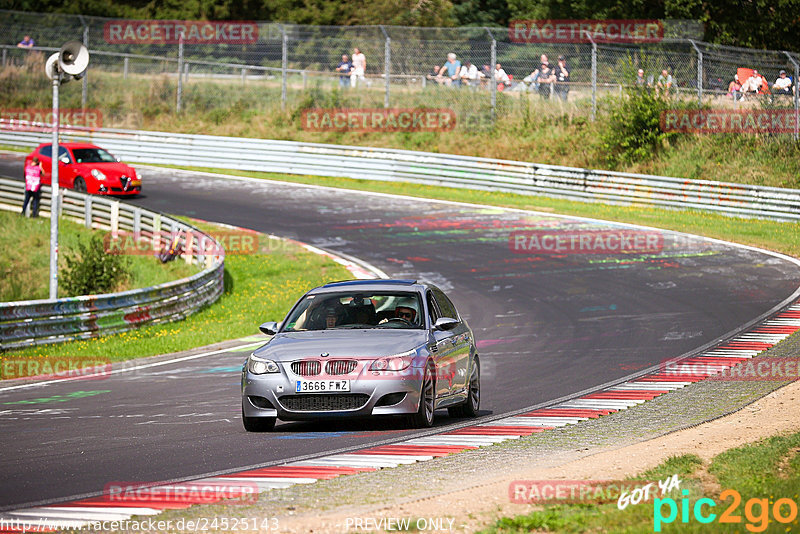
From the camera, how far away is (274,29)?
42.7 m

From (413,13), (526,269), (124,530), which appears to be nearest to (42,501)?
(124,530)

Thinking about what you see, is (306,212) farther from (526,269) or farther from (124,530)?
(124,530)

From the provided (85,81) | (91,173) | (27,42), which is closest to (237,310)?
(91,173)

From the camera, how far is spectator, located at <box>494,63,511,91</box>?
3753 centimetres

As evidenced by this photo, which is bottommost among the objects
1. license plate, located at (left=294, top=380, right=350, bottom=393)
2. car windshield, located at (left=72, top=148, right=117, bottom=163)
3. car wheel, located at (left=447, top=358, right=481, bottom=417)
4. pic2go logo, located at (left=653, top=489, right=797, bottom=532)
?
car wheel, located at (left=447, top=358, right=481, bottom=417)

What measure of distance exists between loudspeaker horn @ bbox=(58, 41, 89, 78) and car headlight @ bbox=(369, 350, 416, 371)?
9.91 m

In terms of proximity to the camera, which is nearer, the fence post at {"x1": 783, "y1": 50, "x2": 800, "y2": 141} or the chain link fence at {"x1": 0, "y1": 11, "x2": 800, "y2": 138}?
the fence post at {"x1": 783, "y1": 50, "x2": 800, "y2": 141}

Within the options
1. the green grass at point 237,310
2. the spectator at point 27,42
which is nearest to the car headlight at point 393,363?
the green grass at point 237,310

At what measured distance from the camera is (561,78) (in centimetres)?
3697

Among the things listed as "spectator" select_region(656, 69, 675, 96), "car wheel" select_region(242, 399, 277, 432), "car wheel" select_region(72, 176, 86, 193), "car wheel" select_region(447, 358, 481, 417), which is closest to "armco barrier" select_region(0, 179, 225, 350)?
"car wheel" select_region(72, 176, 86, 193)

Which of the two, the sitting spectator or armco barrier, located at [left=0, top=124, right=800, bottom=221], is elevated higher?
the sitting spectator

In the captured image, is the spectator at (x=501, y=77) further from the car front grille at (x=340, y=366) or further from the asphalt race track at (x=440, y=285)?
the car front grille at (x=340, y=366)

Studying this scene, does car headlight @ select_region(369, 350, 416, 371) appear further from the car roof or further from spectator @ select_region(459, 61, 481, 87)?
spectator @ select_region(459, 61, 481, 87)

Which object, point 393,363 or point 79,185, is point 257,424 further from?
A: point 79,185
